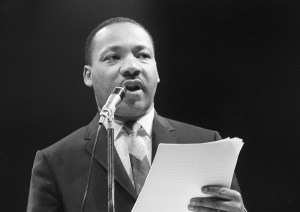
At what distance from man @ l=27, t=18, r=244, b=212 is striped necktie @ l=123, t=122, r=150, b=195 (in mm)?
17

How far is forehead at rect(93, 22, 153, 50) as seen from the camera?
6.47 ft

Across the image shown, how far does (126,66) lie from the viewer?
1.88 m

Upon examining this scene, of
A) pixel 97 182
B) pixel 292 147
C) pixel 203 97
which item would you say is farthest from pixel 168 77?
pixel 97 182

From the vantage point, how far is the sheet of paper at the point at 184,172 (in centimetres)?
145

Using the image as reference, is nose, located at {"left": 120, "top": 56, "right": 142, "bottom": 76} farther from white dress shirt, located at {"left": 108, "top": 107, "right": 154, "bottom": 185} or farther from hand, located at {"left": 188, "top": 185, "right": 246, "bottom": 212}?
hand, located at {"left": 188, "top": 185, "right": 246, "bottom": 212}

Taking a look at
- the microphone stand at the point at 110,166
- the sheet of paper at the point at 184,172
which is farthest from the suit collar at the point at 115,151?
the microphone stand at the point at 110,166

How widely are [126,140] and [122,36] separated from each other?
0.43 m

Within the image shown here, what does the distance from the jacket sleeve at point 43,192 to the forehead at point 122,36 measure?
0.54 metres

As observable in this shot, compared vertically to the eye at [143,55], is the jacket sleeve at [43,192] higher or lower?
lower

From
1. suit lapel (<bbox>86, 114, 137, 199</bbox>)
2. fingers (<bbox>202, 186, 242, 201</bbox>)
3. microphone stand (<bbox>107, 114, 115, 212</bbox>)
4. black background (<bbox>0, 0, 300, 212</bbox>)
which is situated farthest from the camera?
black background (<bbox>0, 0, 300, 212</bbox>)

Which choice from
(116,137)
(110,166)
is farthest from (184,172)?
(116,137)

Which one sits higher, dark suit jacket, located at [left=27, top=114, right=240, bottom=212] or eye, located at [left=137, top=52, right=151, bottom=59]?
eye, located at [left=137, top=52, right=151, bottom=59]

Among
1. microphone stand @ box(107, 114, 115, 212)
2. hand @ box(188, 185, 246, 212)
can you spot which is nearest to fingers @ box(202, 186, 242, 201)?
hand @ box(188, 185, 246, 212)

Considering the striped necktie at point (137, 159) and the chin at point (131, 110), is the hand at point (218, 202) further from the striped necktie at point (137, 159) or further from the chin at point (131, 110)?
the chin at point (131, 110)
